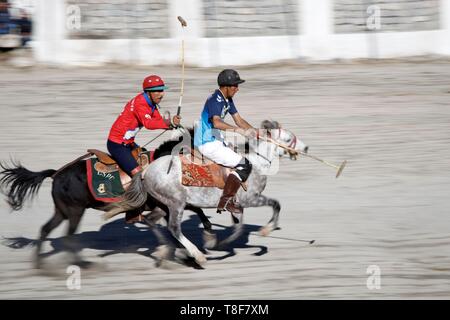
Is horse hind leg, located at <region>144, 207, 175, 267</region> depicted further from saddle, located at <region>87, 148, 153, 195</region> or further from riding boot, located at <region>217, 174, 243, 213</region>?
riding boot, located at <region>217, 174, 243, 213</region>

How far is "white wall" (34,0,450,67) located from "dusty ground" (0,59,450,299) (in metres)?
0.43

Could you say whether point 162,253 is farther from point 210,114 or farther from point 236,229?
point 210,114

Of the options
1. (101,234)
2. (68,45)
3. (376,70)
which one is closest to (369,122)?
(376,70)

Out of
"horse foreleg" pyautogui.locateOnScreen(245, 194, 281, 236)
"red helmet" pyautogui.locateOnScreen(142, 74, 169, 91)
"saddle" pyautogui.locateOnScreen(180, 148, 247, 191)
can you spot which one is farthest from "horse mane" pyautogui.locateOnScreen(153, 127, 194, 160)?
"horse foreleg" pyautogui.locateOnScreen(245, 194, 281, 236)

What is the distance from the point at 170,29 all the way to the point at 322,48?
13.4ft

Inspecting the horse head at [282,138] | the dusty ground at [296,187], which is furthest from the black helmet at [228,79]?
the dusty ground at [296,187]

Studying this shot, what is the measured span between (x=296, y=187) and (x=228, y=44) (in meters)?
7.73

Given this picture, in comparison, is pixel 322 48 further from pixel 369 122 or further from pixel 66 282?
pixel 66 282

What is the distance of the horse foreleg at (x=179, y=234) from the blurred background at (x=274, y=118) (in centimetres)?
21

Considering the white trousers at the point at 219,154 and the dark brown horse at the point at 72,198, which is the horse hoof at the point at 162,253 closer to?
the dark brown horse at the point at 72,198

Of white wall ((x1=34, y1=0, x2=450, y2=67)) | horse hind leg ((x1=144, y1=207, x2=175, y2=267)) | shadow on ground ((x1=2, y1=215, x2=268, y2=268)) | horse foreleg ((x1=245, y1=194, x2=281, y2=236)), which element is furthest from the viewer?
white wall ((x1=34, y1=0, x2=450, y2=67))

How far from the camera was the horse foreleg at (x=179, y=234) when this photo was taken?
9.52 meters

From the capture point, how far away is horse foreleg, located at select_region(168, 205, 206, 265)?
952 centimetres

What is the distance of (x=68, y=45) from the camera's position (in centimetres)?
2020
